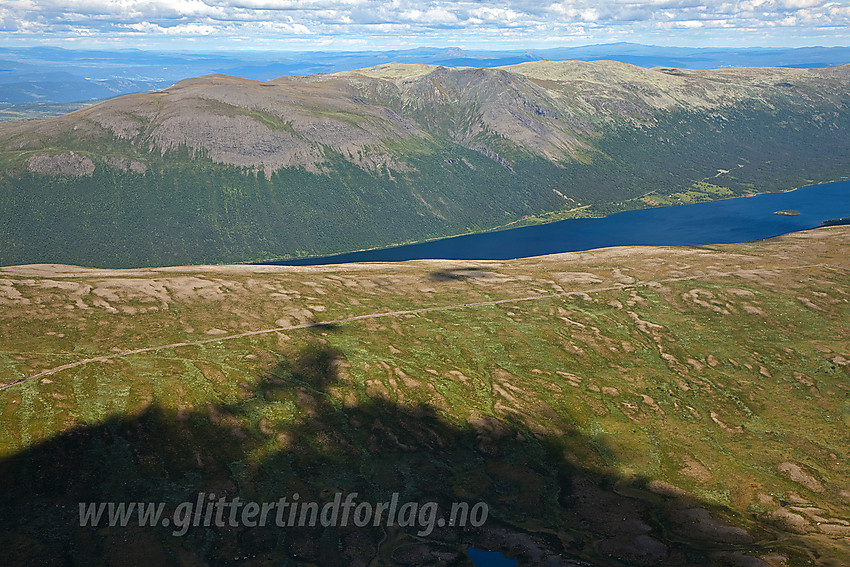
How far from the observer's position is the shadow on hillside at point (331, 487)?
247ft

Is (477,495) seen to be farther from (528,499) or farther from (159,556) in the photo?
(159,556)

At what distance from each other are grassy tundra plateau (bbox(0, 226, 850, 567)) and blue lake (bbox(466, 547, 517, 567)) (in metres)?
1.72

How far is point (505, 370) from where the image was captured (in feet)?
439

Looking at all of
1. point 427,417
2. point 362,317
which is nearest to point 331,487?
point 427,417

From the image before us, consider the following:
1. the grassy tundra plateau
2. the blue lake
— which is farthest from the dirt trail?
→ the blue lake

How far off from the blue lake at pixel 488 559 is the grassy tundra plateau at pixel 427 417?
5.64 feet

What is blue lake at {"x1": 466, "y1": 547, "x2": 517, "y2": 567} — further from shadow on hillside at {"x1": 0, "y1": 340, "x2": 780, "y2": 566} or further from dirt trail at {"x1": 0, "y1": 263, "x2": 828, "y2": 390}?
dirt trail at {"x1": 0, "y1": 263, "x2": 828, "y2": 390}

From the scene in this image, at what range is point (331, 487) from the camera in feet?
298

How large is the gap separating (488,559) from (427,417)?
122 ft

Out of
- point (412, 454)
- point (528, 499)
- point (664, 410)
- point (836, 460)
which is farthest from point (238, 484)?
point (836, 460)

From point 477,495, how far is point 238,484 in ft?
127

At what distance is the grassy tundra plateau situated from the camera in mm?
79562

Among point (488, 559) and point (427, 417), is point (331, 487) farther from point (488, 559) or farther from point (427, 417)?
point (427, 417)

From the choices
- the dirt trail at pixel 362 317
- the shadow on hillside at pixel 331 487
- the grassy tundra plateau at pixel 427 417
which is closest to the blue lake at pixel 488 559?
the shadow on hillside at pixel 331 487
